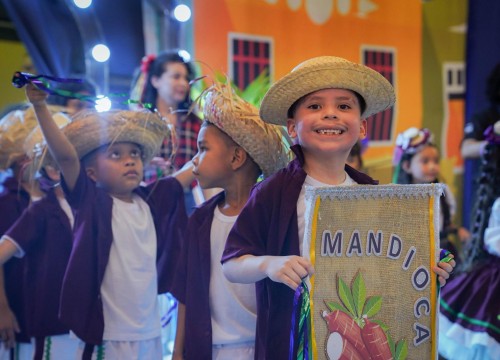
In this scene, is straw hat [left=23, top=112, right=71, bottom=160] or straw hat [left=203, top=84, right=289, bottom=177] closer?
straw hat [left=203, top=84, right=289, bottom=177]

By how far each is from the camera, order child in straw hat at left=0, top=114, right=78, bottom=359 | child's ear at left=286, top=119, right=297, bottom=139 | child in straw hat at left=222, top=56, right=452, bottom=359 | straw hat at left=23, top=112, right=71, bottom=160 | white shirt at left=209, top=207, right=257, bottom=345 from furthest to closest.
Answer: straw hat at left=23, top=112, right=71, bottom=160 → child in straw hat at left=0, top=114, right=78, bottom=359 → white shirt at left=209, top=207, right=257, bottom=345 → child's ear at left=286, top=119, right=297, bottom=139 → child in straw hat at left=222, top=56, right=452, bottom=359

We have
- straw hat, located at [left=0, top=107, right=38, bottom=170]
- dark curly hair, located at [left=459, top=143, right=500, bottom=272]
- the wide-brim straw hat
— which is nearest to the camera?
the wide-brim straw hat

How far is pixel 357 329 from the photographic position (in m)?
1.67

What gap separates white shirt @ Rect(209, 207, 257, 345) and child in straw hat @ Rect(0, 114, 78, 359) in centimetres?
90

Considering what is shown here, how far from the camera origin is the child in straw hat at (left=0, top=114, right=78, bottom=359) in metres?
2.82

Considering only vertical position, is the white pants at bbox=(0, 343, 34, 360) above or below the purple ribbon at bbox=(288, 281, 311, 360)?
below

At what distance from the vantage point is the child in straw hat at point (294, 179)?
74.2 inches

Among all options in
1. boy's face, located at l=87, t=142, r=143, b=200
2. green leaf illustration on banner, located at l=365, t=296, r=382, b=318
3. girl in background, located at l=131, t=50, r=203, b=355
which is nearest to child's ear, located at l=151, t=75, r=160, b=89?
girl in background, located at l=131, t=50, r=203, b=355

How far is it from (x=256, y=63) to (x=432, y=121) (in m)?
2.04

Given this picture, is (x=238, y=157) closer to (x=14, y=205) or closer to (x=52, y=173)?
(x=52, y=173)

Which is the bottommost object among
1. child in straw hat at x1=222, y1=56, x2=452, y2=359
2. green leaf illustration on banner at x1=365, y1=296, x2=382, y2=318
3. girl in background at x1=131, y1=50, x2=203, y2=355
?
green leaf illustration on banner at x1=365, y1=296, x2=382, y2=318

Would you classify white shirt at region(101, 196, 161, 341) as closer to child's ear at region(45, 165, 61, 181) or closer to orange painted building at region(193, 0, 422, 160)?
child's ear at region(45, 165, 61, 181)

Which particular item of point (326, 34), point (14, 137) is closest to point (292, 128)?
point (14, 137)

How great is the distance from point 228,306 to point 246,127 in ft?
2.08
